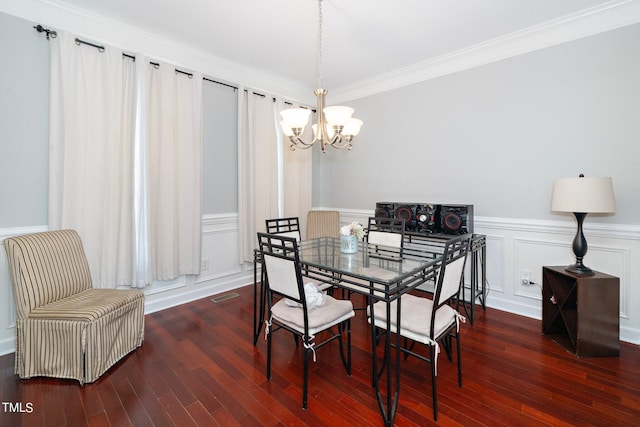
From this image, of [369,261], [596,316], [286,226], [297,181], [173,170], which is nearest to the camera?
[369,261]

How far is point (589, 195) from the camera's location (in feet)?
7.19

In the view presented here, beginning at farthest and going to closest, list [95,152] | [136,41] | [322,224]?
[322,224], [136,41], [95,152]

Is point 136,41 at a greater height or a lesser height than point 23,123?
greater

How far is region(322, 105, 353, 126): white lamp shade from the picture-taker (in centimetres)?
213

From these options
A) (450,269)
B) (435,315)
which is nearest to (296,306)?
(435,315)

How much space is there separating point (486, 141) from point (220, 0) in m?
2.82

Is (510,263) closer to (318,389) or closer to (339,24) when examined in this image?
(318,389)

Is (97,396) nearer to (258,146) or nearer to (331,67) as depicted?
(258,146)

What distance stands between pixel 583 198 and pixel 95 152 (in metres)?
3.97

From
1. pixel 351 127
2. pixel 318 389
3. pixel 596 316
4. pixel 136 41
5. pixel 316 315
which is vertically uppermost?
pixel 136 41

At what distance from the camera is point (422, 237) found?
3.18 m

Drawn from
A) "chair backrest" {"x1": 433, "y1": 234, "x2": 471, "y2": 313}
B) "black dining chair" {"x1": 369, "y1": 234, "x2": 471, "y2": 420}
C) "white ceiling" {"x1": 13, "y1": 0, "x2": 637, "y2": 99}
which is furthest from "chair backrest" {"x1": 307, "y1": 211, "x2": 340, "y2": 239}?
"chair backrest" {"x1": 433, "y1": 234, "x2": 471, "y2": 313}

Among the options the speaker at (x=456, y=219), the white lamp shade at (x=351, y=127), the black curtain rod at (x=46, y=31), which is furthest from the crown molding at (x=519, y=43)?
the black curtain rod at (x=46, y=31)

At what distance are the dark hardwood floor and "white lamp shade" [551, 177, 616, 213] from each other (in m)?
1.13
